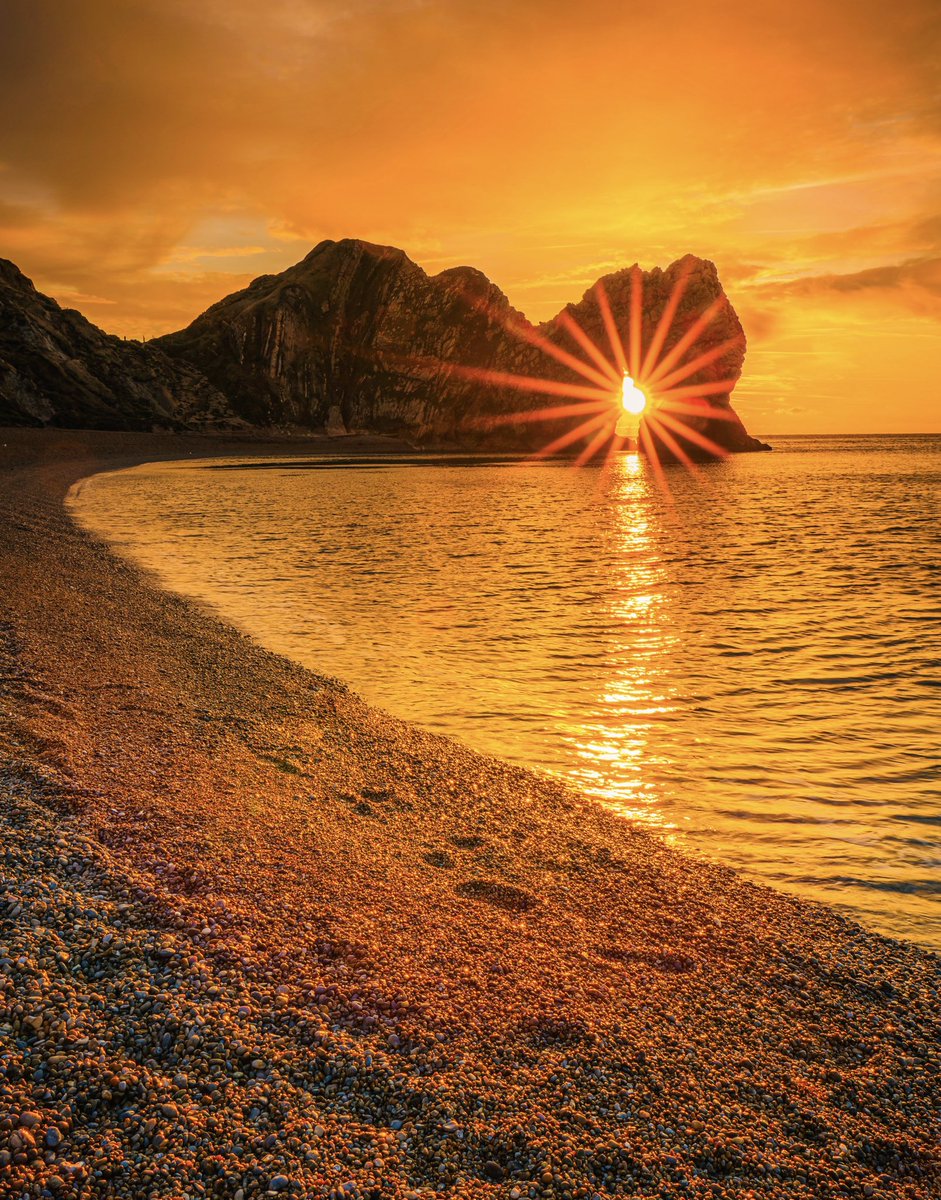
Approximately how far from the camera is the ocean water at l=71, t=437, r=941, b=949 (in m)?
8.32

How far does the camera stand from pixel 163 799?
24.6 ft

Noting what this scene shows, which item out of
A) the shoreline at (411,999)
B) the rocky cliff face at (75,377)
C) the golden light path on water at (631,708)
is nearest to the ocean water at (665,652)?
the golden light path on water at (631,708)

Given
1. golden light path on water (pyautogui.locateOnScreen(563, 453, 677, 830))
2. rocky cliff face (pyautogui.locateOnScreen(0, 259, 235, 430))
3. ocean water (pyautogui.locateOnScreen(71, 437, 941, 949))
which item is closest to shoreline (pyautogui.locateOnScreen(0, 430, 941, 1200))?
golden light path on water (pyautogui.locateOnScreen(563, 453, 677, 830))

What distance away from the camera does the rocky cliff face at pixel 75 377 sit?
117m

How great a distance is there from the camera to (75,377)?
424ft

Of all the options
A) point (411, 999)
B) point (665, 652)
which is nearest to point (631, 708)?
point (665, 652)

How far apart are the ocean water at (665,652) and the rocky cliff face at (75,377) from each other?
93.9 meters

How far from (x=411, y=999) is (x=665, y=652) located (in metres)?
11.7

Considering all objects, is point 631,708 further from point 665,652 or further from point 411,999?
point 411,999

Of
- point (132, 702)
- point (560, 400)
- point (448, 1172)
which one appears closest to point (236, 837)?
point (448, 1172)

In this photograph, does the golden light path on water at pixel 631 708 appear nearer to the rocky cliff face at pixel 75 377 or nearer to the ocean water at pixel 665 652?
the ocean water at pixel 665 652

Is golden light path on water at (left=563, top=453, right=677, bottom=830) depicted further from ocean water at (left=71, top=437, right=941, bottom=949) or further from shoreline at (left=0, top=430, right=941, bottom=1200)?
shoreline at (left=0, top=430, right=941, bottom=1200)

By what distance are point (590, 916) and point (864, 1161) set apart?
2.54m

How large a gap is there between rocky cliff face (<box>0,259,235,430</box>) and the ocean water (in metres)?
93.9
